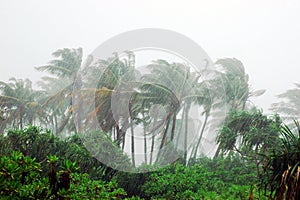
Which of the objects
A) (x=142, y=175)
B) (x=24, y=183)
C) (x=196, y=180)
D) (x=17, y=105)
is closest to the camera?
(x=24, y=183)

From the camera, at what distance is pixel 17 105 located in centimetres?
2008

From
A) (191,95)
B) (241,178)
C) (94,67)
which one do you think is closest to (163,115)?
(191,95)

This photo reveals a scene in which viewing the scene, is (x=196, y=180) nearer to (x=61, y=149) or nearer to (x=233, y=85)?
(x=61, y=149)

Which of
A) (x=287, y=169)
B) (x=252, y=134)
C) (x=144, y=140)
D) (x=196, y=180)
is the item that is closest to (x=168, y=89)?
(x=144, y=140)

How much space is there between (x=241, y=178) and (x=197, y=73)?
737 cm

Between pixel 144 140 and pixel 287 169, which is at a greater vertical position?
pixel 144 140

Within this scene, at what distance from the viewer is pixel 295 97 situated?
20.6 meters

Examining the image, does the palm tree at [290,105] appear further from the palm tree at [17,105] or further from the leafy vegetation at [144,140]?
the palm tree at [17,105]

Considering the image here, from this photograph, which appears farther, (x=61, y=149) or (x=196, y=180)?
(x=61, y=149)

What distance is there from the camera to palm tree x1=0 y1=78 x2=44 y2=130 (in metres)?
19.6

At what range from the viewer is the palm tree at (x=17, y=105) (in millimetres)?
19578

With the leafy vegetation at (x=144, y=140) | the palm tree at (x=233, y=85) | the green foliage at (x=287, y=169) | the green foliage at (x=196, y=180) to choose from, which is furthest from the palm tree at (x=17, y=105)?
the green foliage at (x=287, y=169)

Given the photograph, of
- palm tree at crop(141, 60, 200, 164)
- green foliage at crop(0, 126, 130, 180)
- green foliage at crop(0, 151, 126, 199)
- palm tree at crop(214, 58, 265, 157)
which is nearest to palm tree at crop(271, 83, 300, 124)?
palm tree at crop(214, 58, 265, 157)

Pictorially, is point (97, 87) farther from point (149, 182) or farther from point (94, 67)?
point (149, 182)
